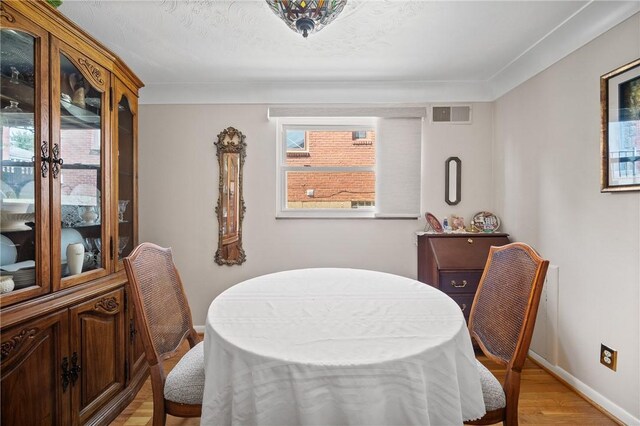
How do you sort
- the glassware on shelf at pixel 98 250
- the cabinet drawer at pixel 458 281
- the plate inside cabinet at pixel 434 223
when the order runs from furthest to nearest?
the plate inside cabinet at pixel 434 223 < the cabinet drawer at pixel 458 281 < the glassware on shelf at pixel 98 250

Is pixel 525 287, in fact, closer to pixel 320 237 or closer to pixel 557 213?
pixel 557 213

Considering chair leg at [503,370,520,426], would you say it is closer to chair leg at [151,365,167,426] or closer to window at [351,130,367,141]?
chair leg at [151,365,167,426]

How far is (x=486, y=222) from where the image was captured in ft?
9.38

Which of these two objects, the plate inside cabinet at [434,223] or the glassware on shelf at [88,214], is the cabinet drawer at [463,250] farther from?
the glassware on shelf at [88,214]

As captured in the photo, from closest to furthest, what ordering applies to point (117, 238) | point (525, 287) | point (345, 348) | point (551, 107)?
point (345, 348) → point (525, 287) → point (117, 238) → point (551, 107)

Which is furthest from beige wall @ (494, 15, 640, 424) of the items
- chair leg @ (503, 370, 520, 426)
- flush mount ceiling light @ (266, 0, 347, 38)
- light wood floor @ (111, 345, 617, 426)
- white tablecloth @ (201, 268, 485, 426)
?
flush mount ceiling light @ (266, 0, 347, 38)

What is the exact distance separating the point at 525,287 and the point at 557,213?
1.33 m

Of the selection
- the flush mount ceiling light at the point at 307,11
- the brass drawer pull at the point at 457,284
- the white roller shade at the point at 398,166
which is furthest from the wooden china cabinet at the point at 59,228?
the brass drawer pull at the point at 457,284

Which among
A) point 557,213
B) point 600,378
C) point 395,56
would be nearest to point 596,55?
point 557,213

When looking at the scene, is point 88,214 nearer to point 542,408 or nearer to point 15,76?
point 15,76

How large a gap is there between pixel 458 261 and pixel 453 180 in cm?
87

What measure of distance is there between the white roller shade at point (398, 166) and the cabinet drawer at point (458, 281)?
713mm

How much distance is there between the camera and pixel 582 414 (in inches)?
71.1

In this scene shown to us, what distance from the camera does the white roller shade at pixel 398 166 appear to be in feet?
9.64
